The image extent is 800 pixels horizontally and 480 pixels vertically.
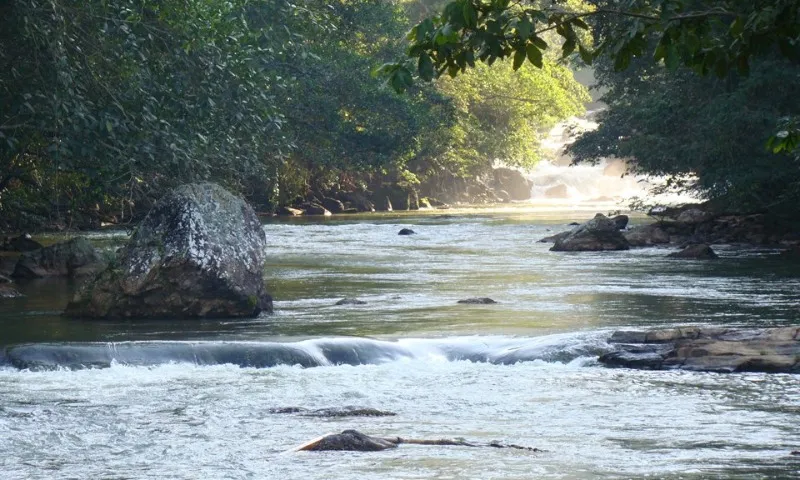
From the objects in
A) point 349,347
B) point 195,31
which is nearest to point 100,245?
point 195,31

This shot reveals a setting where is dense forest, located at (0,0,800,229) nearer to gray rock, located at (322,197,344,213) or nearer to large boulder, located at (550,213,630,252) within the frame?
large boulder, located at (550,213,630,252)

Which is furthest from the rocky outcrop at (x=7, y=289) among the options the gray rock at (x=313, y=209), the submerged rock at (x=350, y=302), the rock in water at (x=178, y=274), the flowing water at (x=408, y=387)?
the gray rock at (x=313, y=209)

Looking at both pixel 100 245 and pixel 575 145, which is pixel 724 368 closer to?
pixel 100 245

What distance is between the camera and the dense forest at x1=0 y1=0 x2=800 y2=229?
A: 6.41m

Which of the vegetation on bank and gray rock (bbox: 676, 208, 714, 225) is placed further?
gray rock (bbox: 676, 208, 714, 225)

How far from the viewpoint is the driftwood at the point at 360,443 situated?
8367 millimetres

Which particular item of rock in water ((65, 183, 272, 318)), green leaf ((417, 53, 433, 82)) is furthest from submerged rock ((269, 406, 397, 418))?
rock in water ((65, 183, 272, 318))

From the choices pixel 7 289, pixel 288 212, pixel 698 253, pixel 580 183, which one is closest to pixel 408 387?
pixel 7 289

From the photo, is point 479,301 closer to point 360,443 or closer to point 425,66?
point 360,443

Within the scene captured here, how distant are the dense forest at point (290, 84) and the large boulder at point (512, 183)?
122 feet

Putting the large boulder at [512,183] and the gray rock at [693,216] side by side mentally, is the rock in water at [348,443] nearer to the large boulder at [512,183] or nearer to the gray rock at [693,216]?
the gray rock at [693,216]

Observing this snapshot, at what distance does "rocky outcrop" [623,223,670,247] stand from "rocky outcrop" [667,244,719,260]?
3.27m

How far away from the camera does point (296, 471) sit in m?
7.81

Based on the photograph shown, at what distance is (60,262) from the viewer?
21.8 m
